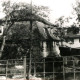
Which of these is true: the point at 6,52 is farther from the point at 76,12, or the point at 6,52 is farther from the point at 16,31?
the point at 76,12

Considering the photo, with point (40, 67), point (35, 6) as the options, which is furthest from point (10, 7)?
point (40, 67)

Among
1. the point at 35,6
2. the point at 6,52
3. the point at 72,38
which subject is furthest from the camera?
the point at 72,38

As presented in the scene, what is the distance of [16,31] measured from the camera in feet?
105

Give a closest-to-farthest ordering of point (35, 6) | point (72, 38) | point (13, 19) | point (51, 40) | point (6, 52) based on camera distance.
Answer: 1. point (35, 6)
2. point (13, 19)
3. point (6, 52)
4. point (51, 40)
5. point (72, 38)

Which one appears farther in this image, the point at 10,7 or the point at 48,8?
the point at 10,7

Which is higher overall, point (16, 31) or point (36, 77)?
point (16, 31)

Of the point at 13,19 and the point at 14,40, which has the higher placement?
the point at 13,19

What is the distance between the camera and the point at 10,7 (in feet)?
104

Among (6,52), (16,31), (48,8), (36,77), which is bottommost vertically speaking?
(36,77)

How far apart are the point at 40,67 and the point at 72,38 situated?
38420 millimetres

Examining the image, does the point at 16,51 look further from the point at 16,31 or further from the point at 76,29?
the point at 76,29

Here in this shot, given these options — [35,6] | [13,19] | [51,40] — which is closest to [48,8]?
[35,6]

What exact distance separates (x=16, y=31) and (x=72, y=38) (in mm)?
37258

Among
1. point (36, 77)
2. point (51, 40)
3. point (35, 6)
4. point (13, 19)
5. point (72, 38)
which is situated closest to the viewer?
point (36, 77)
